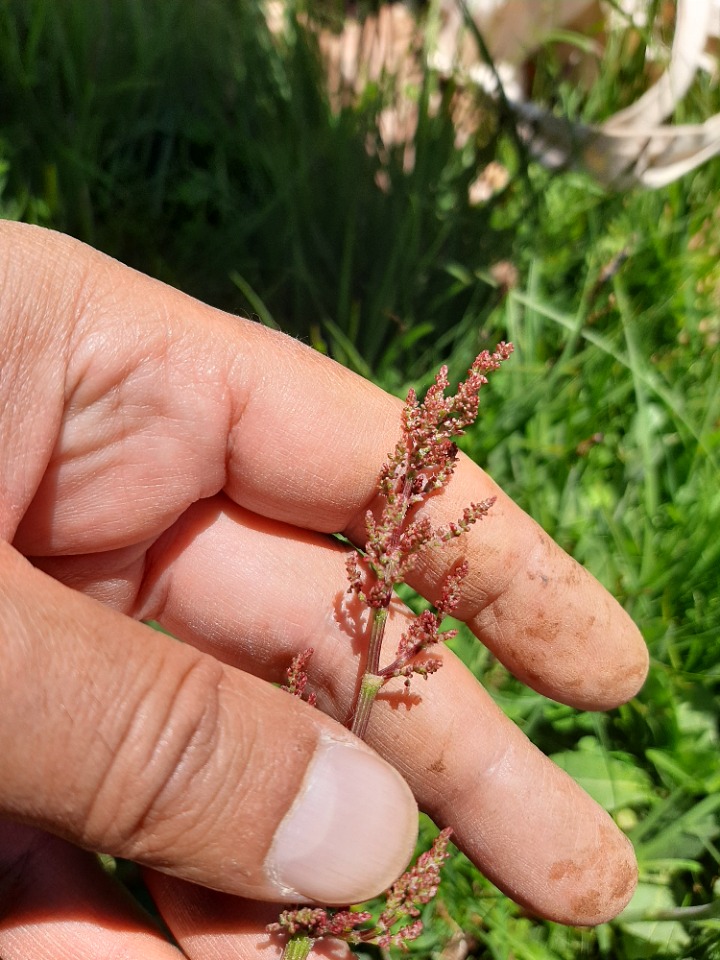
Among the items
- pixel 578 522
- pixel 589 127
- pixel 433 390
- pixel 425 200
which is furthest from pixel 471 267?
pixel 433 390

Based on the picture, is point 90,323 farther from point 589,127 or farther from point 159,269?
point 589,127

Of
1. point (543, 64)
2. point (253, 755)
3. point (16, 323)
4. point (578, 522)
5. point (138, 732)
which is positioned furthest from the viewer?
point (543, 64)

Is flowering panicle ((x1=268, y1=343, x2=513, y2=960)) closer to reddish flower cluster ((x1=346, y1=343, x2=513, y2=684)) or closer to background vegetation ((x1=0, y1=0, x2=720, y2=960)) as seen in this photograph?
reddish flower cluster ((x1=346, y1=343, x2=513, y2=684))

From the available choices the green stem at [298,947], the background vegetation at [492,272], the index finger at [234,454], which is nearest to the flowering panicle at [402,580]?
the green stem at [298,947]

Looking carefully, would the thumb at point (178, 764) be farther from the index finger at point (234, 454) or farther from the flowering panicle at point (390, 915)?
the index finger at point (234, 454)

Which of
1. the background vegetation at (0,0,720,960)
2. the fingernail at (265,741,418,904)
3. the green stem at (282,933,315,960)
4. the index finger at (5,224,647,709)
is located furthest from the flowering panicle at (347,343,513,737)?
the background vegetation at (0,0,720,960)
